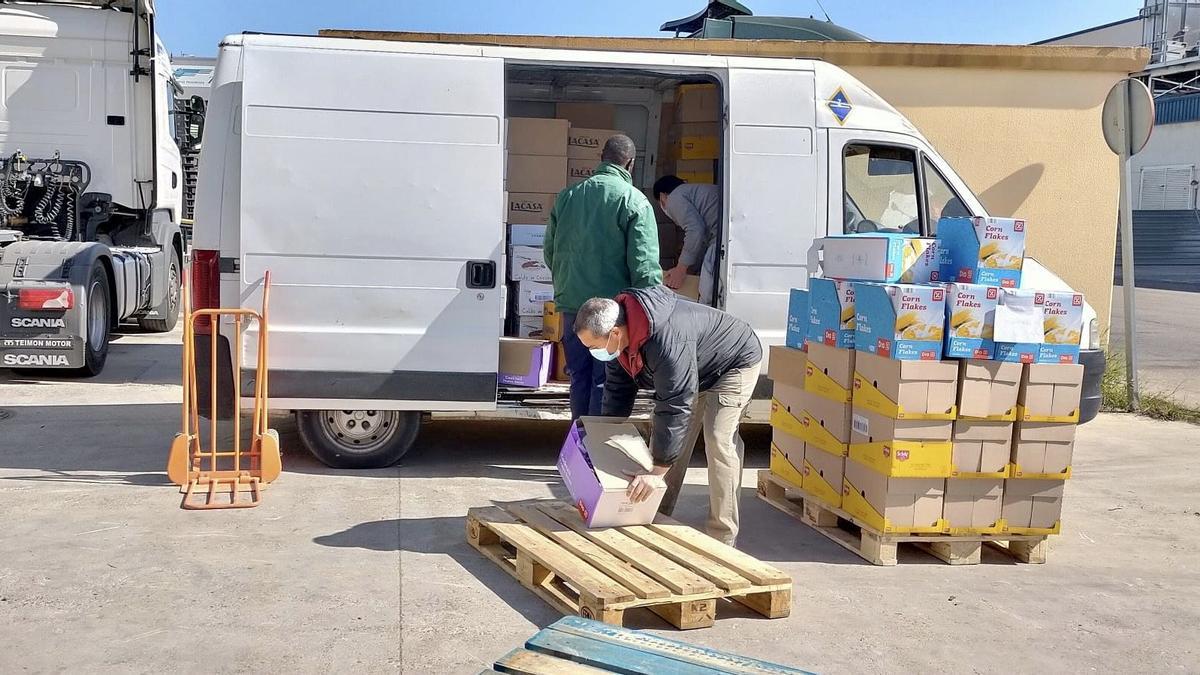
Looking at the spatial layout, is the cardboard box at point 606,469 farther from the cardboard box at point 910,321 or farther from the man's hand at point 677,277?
the man's hand at point 677,277

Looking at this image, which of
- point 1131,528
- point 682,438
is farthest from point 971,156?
point 682,438

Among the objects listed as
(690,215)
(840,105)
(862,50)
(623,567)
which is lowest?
(623,567)

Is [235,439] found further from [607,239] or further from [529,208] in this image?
[529,208]

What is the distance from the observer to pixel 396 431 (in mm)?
6816

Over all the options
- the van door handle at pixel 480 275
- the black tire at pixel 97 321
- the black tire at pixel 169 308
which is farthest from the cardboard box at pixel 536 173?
the black tire at pixel 169 308

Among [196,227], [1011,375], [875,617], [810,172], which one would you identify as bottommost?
[875,617]

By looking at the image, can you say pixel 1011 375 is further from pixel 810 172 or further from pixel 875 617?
pixel 810 172

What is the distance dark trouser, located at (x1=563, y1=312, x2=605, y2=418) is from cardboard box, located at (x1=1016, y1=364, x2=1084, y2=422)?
2198 millimetres

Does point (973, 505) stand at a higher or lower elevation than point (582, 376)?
lower

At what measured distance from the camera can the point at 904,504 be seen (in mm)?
5332

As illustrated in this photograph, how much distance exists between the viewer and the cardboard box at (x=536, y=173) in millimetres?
8078

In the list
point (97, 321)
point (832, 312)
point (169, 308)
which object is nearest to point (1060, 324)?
point (832, 312)

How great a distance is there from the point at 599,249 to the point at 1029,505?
8.47ft

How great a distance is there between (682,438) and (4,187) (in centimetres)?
877
